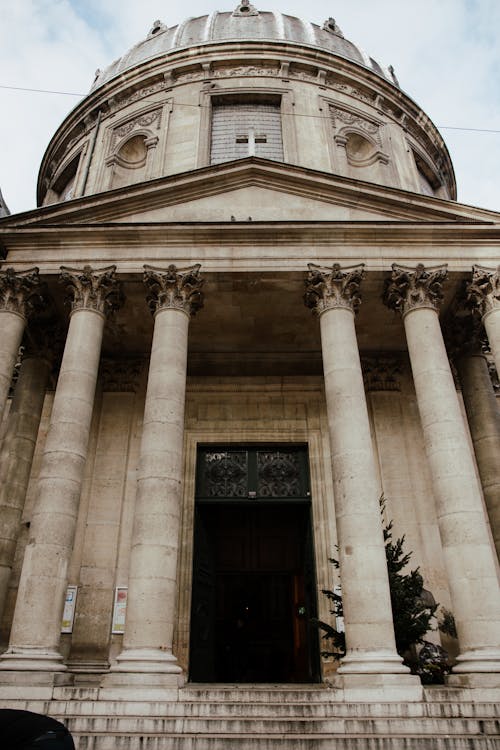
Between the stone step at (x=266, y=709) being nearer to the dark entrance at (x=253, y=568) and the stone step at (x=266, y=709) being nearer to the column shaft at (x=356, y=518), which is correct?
the column shaft at (x=356, y=518)

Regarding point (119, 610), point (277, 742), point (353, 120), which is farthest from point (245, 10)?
point (277, 742)

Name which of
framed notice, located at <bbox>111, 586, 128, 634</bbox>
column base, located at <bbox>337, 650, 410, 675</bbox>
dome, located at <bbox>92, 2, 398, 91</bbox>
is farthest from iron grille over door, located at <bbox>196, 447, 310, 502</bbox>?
dome, located at <bbox>92, 2, 398, 91</bbox>

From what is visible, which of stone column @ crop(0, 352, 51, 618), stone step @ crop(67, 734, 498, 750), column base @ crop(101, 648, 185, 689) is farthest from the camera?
stone column @ crop(0, 352, 51, 618)

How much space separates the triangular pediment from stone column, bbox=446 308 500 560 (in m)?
2.81

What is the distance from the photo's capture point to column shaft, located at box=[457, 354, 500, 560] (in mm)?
13344

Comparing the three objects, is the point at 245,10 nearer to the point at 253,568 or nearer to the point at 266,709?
the point at 253,568

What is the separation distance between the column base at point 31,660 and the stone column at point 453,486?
21.8 feet

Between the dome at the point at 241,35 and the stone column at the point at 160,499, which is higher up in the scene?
the dome at the point at 241,35

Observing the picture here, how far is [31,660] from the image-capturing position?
9.08 metres

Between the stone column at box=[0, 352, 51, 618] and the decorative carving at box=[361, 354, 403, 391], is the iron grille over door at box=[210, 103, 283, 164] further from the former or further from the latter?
the stone column at box=[0, 352, 51, 618]

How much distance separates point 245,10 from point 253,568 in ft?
78.5

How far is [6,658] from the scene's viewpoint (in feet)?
29.8

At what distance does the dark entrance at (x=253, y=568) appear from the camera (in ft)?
46.8

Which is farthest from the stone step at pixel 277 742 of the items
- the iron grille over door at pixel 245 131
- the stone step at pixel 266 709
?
the iron grille over door at pixel 245 131
